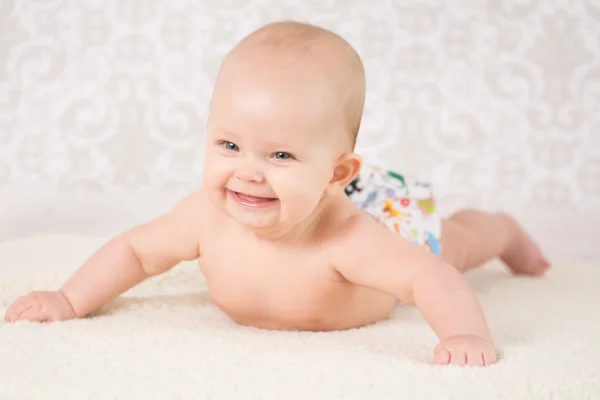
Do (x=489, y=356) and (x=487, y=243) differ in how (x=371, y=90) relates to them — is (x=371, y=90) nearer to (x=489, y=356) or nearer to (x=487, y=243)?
(x=487, y=243)

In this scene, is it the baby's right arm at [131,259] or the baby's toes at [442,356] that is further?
the baby's right arm at [131,259]

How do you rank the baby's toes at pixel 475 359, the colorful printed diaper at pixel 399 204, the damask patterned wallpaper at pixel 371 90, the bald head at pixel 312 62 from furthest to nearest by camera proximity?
1. the damask patterned wallpaper at pixel 371 90
2. the colorful printed diaper at pixel 399 204
3. the bald head at pixel 312 62
4. the baby's toes at pixel 475 359

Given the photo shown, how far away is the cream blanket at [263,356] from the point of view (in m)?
1.07

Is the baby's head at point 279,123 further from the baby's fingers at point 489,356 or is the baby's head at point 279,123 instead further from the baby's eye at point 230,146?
the baby's fingers at point 489,356

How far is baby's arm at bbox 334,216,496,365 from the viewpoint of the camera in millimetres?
1196

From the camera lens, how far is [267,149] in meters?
1.26

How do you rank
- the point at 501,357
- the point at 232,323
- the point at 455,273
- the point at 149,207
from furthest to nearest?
the point at 149,207
the point at 232,323
the point at 455,273
the point at 501,357

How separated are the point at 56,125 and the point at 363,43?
A: 2.89 ft

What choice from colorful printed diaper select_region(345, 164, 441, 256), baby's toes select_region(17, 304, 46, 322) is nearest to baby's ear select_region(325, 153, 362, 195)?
colorful printed diaper select_region(345, 164, 441, 256)

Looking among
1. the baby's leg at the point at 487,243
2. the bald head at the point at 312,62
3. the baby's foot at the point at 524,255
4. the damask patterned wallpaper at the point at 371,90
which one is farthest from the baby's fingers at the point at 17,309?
the damask patterned wallpaper at the point at 371,90

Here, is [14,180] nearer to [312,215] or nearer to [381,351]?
[312,215]

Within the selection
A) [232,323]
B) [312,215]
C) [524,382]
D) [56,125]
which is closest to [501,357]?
[524,382]

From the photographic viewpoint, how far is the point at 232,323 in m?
1.48

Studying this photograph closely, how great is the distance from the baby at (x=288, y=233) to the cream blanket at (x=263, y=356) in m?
0.04
